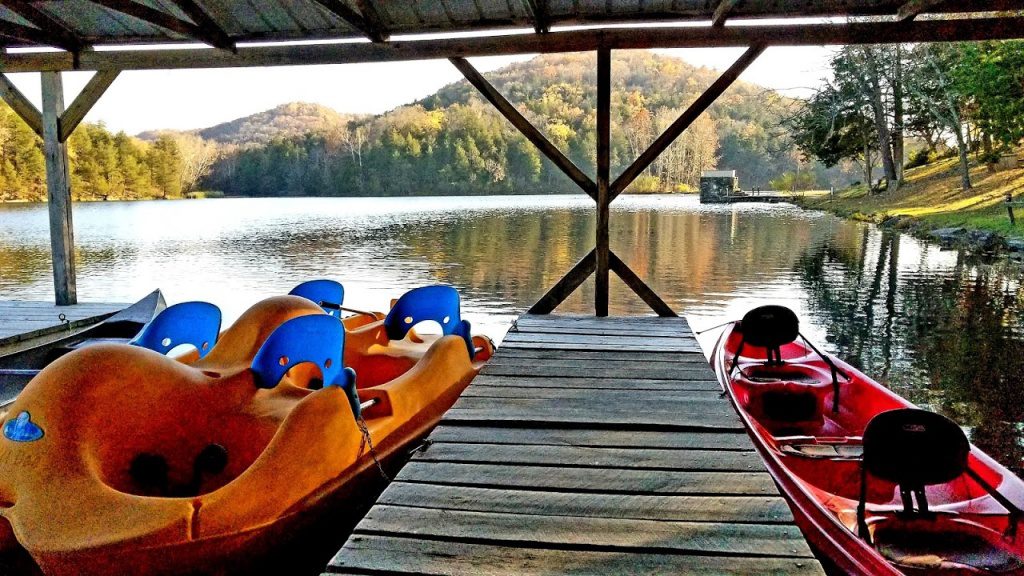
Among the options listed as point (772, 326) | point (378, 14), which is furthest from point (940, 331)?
point (378, 14)

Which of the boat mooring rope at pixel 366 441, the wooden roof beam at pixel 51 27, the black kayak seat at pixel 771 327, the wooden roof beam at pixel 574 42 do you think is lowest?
the boat mooring rope at pixel 366 441

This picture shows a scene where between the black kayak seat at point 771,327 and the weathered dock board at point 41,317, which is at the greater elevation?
the black kayak seat at point 771,327

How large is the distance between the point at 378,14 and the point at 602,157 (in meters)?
→ 1.98

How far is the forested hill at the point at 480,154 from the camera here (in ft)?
298

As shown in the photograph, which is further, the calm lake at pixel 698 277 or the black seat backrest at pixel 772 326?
the calm lake at pixel 698 277

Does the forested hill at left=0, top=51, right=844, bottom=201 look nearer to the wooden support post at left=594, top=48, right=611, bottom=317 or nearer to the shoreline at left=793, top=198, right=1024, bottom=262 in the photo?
the shoreline at left=793, top=198, right=1024, bottom=262

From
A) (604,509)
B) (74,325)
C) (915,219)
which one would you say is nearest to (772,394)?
(604,509)

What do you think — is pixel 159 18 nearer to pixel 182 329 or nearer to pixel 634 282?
pixel 182 329

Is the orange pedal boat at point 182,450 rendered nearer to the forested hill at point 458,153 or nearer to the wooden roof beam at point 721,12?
the wooden roof beam at point 721,12

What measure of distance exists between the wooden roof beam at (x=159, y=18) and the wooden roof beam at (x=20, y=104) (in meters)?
2.40

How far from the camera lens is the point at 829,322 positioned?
11344 millimetres

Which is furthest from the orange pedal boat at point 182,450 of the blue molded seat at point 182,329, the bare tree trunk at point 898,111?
the bare tree trunk at point 898,111

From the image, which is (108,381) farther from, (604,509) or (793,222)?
(793,222)

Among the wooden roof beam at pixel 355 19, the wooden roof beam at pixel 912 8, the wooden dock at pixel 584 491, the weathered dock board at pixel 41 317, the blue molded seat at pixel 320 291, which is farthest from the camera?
the weathered dock board at pixel 41 317
